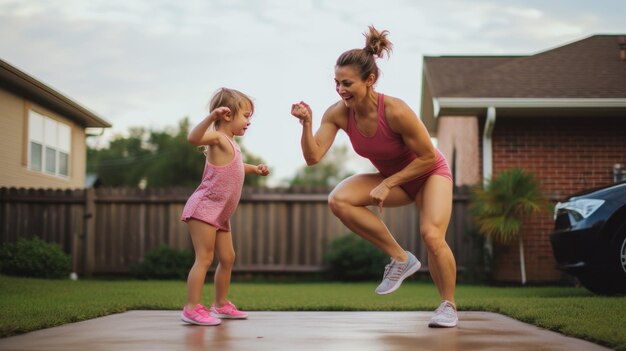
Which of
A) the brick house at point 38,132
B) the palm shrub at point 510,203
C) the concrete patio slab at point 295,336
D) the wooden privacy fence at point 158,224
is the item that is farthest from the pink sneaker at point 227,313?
the brick house at point 38,132

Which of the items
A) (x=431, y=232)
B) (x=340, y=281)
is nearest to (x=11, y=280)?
(x=340, y=281)

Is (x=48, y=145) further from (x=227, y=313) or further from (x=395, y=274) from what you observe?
(x=395, y=274)

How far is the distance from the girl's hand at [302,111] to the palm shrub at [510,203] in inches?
277

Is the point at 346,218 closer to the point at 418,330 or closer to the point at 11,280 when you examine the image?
the point at 418,330

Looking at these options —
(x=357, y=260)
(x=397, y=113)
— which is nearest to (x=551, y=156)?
(x=357, y=260)

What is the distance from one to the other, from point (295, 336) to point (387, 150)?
135 cm

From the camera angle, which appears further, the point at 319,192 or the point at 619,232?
the point at 319,192

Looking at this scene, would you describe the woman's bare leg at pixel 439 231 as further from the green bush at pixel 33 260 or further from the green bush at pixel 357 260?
the green bush at pixel 33 260

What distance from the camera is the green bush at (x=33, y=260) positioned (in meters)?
11.0

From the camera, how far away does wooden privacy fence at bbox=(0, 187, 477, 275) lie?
41.5 ft

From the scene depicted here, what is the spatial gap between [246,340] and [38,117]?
44.2 ft

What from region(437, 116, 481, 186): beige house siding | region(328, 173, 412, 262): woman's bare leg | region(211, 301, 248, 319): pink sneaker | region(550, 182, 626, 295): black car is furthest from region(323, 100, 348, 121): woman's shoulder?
region(437, 116, 481, 186): beige house siding

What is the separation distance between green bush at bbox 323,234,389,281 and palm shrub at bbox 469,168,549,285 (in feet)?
5.80

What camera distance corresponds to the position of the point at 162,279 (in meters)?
12.0
